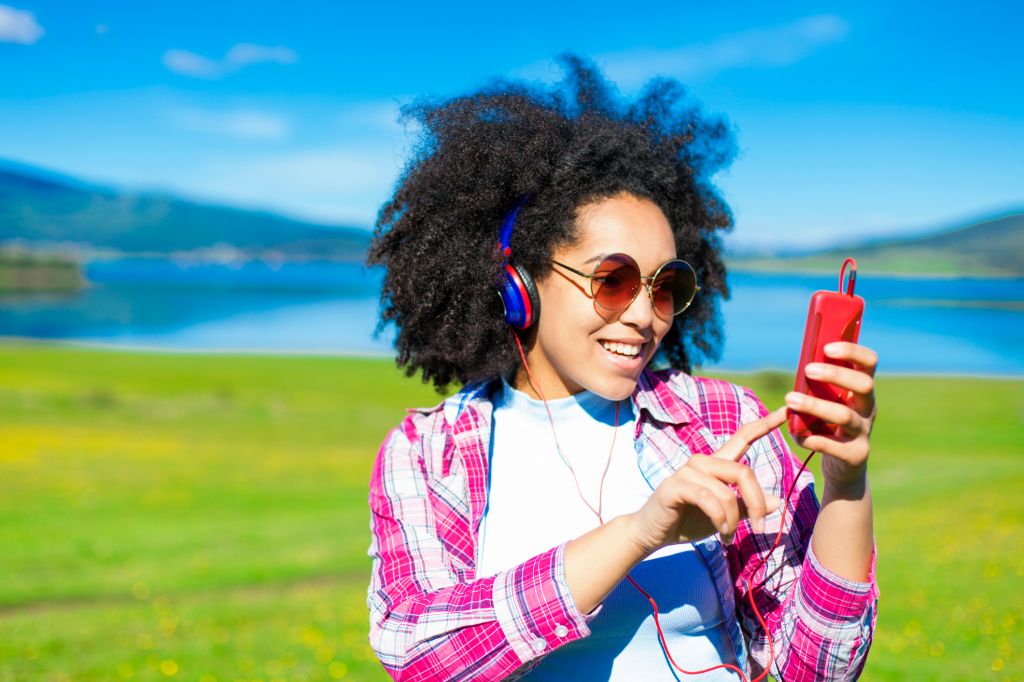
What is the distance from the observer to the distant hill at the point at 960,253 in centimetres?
370

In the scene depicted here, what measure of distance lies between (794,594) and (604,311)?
768 millimetres

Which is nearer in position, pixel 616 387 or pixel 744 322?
pixel 616 387

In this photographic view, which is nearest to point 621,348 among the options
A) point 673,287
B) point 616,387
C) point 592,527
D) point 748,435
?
point 616,387

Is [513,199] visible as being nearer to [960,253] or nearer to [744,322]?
[960,253]

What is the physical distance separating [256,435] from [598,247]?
16.8 meters

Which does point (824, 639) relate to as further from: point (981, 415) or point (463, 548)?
point (981, 415)

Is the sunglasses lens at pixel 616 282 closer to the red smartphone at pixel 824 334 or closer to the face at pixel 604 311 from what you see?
the face at pixel 604 311

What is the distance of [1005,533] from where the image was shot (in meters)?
9.20

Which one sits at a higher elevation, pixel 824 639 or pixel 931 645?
pixel 824 639

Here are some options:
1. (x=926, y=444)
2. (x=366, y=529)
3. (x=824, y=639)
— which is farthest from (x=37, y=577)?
(x=926, y=444)

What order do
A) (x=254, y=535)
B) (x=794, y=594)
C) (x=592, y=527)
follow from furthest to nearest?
(x=254, y=535) < (x=592, y=527) < (x=794, y=594)

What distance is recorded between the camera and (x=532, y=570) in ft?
5.57

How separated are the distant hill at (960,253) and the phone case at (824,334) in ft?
4.96

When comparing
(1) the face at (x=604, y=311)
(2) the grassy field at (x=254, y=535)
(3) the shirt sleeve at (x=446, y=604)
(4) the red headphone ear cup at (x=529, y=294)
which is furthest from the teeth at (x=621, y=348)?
(2) the grassy field at (x=254, y=535)
